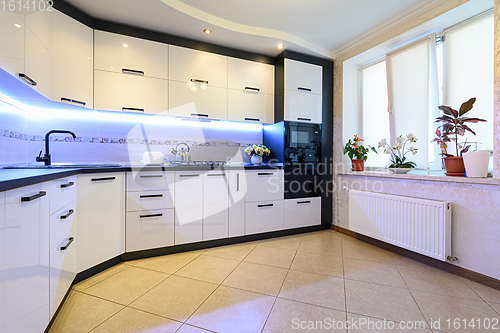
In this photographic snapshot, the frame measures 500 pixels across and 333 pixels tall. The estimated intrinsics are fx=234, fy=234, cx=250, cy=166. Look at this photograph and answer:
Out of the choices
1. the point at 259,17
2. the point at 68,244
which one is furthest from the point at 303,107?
the point at 68,244

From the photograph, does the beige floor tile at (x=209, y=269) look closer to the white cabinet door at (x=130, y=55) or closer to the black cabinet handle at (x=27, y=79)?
the black cabinet handle at (x=27, y=79)

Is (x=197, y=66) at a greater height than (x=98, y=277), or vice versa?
(x=197, y=66)

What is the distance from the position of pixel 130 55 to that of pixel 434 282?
140 inches

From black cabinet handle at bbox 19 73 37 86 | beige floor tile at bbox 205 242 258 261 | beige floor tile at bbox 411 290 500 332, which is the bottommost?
beige floor tile at bbox 411 290 500 332

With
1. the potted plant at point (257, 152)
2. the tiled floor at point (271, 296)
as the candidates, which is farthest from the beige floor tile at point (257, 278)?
the potted plant at point (257, 152)

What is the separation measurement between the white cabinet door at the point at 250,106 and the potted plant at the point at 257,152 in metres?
0.37

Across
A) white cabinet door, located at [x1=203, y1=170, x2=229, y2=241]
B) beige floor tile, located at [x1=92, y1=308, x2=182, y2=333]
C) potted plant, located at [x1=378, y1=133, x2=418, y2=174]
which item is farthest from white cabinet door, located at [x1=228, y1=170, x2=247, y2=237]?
potted plant, located at [x1=378, y1=133, x2=418, y2=174]

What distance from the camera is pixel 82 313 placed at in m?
1.46

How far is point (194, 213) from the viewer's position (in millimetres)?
2473

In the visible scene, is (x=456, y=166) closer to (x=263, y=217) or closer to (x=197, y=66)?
(x=263, y=217)

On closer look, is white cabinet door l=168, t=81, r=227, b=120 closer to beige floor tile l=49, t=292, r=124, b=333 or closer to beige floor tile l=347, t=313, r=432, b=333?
beige floor tile l=49, t=292, r=124, b=333

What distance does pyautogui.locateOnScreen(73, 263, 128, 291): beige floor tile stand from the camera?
1.76 m

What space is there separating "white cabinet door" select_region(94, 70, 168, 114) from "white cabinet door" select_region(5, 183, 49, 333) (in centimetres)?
157

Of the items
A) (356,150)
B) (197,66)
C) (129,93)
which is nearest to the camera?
(129,93)
